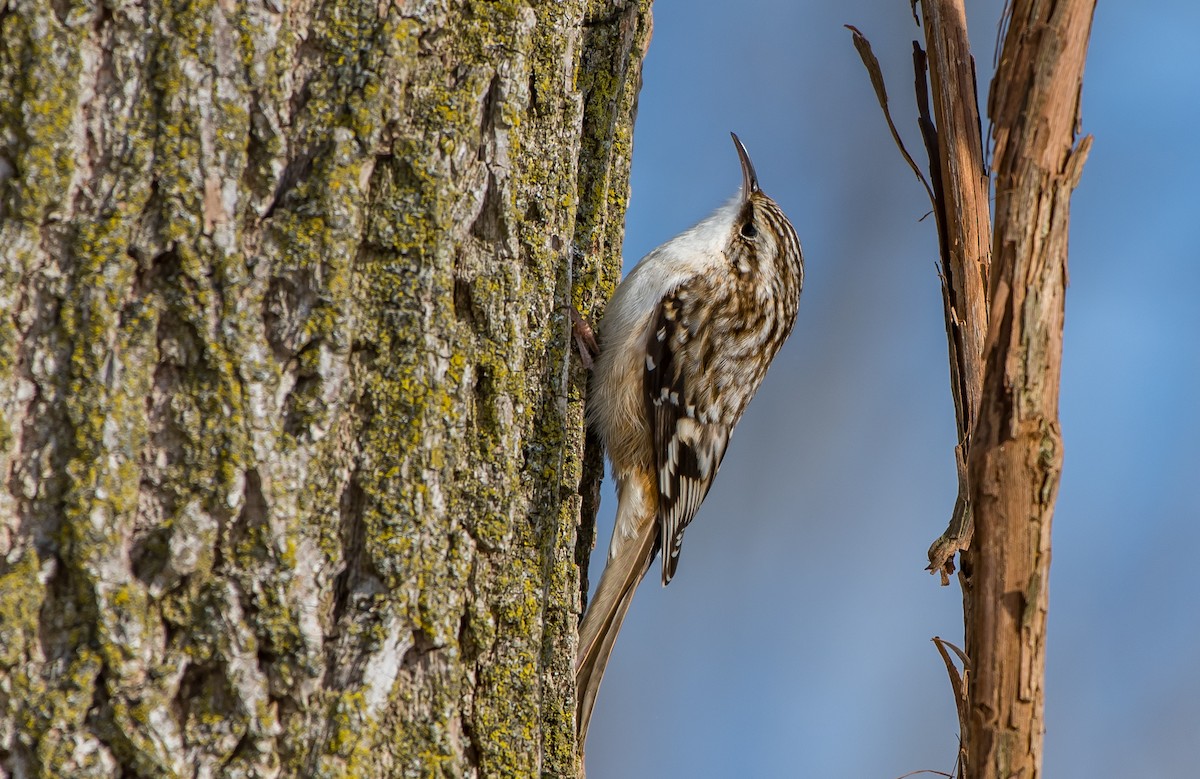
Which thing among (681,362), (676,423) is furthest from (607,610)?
(681,362)

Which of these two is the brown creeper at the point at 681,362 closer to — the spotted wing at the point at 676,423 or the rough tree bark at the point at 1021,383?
the spotted wing at the point at 676,423

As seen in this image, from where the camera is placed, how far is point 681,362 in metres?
2.89

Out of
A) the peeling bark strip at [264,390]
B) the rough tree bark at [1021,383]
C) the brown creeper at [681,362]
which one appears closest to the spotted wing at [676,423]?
the brown creeper at [681,362]

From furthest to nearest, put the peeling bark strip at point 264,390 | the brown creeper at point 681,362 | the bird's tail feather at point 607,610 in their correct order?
the brown creeper at point 681,362 → the bird's tail feather at point 607,610 → the peeling bark strip at point 264,390

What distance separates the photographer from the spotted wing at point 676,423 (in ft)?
9.12

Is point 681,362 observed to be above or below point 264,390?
above

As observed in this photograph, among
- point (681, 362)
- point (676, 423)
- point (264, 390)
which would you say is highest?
point (681, 362)

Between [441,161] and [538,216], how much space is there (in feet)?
0.77

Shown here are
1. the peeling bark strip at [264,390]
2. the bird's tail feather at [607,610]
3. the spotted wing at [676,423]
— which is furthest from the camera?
the spotted wing at [676,423]

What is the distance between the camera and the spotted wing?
2.78 m

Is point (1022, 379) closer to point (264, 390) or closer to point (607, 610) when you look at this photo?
point (264, 390)

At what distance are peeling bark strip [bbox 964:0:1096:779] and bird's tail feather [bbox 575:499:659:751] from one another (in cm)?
94

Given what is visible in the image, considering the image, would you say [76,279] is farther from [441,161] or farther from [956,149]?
[956,149]

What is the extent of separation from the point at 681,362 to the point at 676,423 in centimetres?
17
